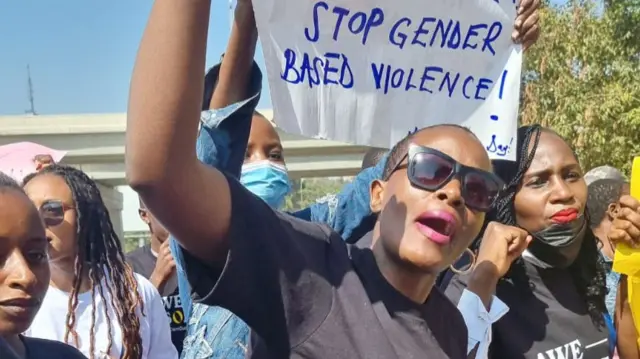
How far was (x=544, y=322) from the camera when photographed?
296 centimetres

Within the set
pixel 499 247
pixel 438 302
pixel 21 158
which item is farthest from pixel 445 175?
pixel 21 158

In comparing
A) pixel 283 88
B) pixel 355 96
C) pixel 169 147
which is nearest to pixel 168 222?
pixel 169 147

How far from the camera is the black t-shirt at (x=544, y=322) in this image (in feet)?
9.43

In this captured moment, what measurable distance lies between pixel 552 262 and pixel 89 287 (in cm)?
169

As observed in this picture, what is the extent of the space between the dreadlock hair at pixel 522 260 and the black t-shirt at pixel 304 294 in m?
1.23

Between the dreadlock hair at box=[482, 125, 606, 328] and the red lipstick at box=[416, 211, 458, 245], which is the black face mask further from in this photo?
the red lipstick at box=[416, 211, 458, 245]

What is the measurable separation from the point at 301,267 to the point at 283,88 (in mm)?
893

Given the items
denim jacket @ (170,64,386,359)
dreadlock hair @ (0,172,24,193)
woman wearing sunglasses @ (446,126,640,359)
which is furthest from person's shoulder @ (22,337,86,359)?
woman wearing sunglasses @ (446,126,640,359)

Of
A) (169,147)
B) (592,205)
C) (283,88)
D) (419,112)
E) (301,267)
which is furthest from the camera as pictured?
(592,205)

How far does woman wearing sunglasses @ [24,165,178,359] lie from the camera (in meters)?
3.27

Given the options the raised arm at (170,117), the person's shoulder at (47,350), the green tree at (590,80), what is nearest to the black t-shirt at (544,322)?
the person's shoulder at (47,350)

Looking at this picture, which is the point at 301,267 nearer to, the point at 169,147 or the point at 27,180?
the point at 169,147

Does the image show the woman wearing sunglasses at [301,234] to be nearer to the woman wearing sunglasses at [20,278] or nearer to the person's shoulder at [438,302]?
the person's shoulder at [438,302]

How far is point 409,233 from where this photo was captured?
1.96m
